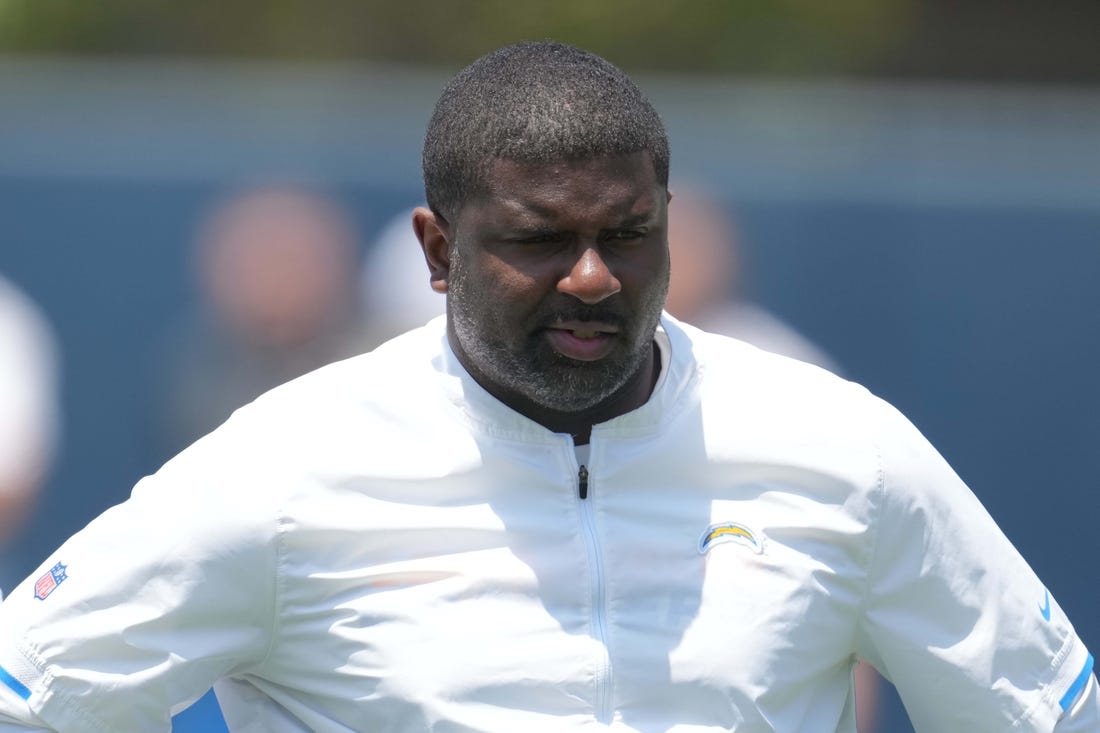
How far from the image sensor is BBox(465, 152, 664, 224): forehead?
94.4 inches

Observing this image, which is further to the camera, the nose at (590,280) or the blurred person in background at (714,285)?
the blurred person in background at (714,285)

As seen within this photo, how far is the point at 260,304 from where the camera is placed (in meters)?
4.53

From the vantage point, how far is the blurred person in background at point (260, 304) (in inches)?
177

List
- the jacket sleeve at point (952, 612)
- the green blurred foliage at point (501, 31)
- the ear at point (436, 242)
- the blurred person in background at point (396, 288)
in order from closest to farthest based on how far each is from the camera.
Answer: the jacket sleeve at point (952, 612)
the ear at point (436, 242)
the blurred person in background at point (396, 288)
the green blurred foliage at point (501, 31)

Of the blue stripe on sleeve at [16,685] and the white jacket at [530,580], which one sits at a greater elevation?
the white jacket at [530,580]

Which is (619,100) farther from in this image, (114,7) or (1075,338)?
(114,7)

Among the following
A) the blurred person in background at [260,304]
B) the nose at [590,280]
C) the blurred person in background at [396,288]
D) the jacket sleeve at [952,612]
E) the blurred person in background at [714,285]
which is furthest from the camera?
the blurred person in background at [260,304]

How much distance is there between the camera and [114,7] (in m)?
7.43

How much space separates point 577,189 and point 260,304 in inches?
88.8

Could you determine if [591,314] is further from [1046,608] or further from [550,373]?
[1046,608]

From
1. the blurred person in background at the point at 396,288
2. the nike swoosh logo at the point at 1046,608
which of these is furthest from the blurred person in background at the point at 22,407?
the nike swoosh logo at the point at 1046,608

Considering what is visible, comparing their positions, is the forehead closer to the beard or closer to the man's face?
the man's face

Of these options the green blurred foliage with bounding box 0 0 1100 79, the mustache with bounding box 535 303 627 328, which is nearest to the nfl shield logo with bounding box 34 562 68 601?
the mustache with bounding box 535 303 627 328

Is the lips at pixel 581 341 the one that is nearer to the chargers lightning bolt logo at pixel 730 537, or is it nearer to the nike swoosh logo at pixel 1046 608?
the chargers lightning bolt logo at pixel 730 537
